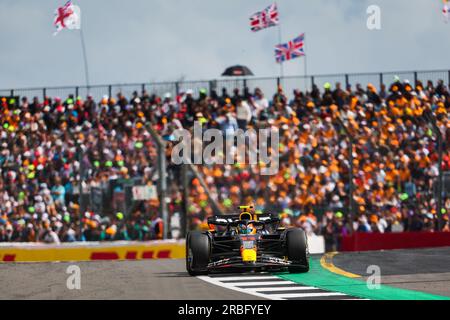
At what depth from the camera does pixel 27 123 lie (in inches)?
1240

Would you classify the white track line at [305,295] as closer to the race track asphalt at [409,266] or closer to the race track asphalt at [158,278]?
the race track asphalt at [158,278]

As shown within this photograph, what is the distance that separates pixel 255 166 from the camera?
24.3m

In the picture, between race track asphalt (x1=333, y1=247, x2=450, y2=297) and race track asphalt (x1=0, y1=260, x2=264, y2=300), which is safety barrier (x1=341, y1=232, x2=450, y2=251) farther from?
race track asphalt (x1=0, y1=260, x2=264, y2=300)

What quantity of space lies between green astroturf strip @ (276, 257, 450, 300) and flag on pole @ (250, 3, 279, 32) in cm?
2075

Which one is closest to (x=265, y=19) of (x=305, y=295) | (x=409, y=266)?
(x=409, y=266)

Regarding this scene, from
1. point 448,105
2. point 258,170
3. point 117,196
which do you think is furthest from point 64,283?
point 448,105

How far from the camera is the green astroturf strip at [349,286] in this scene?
12008 mm

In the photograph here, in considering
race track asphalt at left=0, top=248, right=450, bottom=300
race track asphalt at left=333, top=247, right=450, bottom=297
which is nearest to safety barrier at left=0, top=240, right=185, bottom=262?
race track asphalt at left=0, top=248, right=450, bottom=300

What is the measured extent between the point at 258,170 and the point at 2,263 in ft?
22.0

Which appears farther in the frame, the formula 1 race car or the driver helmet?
the driver helmet

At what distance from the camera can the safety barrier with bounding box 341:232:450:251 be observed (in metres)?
24.0

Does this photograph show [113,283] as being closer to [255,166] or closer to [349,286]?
[349,286]

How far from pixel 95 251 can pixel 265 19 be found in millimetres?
17091

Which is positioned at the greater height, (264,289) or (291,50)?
(291,50)
